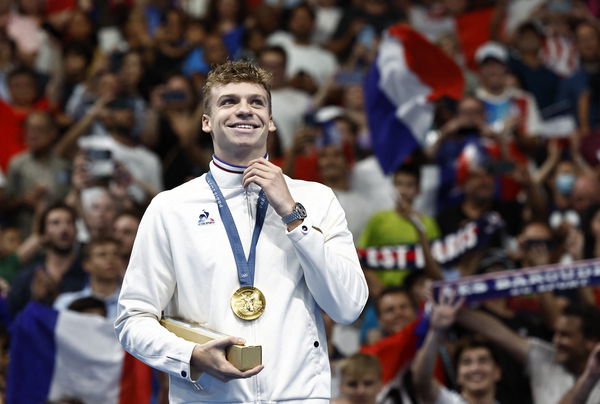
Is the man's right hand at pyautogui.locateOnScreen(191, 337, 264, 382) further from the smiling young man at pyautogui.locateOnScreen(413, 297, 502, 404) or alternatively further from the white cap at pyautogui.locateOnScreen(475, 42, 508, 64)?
the white cap at pyautogui.locateOnScreen(475, 42, 508, 64)

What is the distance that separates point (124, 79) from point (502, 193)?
3821 millimetres

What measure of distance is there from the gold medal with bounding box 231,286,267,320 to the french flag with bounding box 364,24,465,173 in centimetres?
596

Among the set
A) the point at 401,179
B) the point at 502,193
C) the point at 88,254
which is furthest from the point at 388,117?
the point at 88,254

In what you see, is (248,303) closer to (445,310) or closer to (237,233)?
(237,233)

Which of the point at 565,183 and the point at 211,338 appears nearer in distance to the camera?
the point at 211,338

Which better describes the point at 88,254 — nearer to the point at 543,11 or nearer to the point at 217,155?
the point at 217,155

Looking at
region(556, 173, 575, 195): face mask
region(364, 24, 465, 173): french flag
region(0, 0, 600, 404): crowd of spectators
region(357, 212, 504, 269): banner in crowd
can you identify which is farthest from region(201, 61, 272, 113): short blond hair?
region(556, 173, 575, 195): face mask

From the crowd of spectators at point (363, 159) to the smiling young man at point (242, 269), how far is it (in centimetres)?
328

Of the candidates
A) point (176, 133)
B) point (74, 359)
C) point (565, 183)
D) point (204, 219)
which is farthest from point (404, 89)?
point (204, 219)

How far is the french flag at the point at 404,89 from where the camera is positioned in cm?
1002

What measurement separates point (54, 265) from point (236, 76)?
5291 millimetres

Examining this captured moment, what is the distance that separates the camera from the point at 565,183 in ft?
35.2

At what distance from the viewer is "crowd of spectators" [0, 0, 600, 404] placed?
25.8 ft

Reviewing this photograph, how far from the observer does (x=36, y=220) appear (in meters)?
9.65
